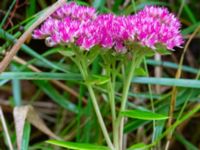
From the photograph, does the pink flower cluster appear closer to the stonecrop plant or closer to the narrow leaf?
the stonecrop plant

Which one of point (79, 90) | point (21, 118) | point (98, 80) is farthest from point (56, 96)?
point (98, 80)

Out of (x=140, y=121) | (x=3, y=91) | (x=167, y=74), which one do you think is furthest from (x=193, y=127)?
(x=3, y=91)

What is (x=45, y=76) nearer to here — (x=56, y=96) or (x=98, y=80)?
(x=98, y=80)

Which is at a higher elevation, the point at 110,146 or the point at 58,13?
the point at 58,13

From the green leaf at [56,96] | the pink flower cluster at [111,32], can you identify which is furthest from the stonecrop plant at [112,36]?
the green leaf at [56,96]

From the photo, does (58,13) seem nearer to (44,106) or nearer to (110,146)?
(110,146)

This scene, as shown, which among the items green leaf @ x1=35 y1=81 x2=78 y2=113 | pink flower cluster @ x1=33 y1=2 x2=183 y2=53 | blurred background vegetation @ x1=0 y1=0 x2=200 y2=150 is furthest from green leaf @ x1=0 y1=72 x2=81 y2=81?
green leaf @ x1=35 y1=81 x2=78 y2=113
